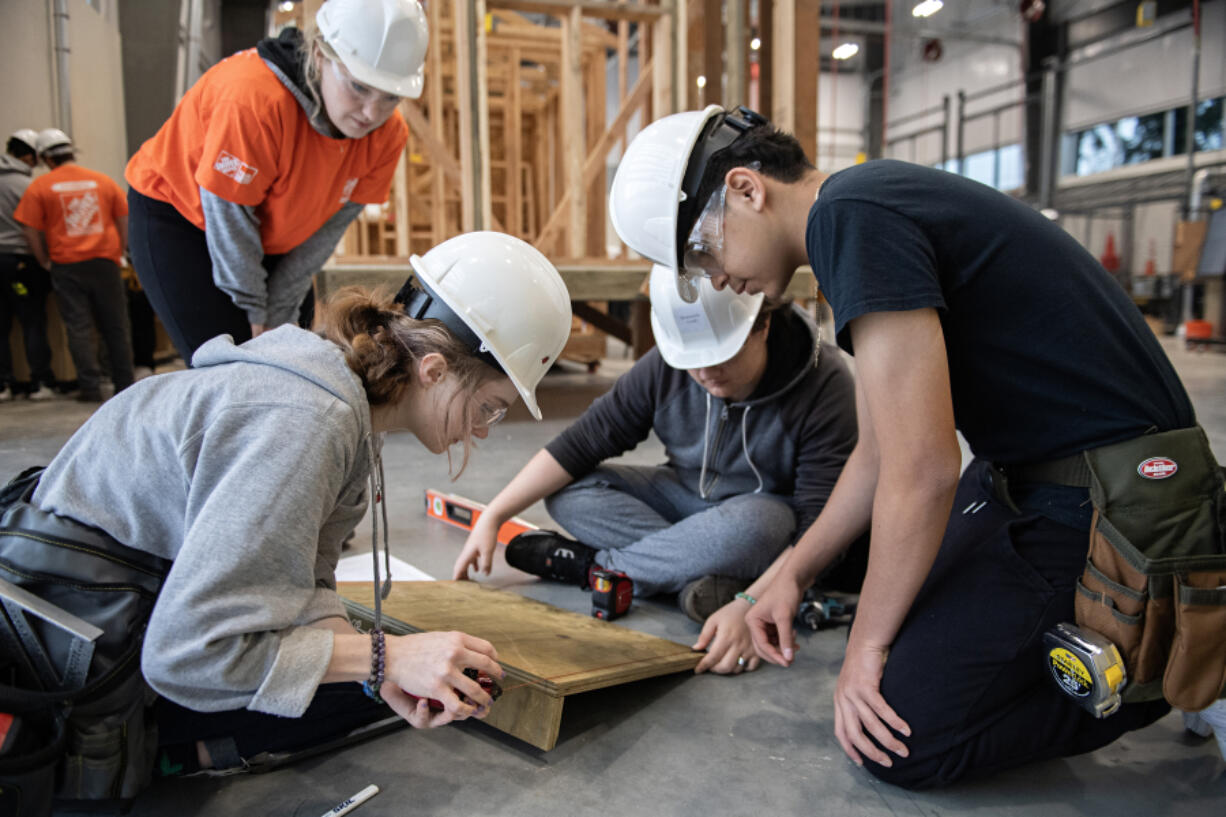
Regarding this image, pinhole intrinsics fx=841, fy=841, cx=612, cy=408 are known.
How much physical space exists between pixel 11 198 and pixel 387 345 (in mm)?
5687

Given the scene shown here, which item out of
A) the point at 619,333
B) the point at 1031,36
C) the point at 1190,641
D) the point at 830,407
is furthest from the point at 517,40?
the point at 1031,36

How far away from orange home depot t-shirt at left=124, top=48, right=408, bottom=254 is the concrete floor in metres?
1.46

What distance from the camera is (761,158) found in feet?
4.95

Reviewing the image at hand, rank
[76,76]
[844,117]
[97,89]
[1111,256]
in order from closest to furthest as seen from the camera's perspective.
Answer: [76,76] → [97,89] → [1111,256] → [844,117]

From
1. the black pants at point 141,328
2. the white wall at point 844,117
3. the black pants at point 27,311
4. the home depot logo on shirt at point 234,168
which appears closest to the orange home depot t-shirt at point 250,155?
the home depot logo on shirt at point 234,168

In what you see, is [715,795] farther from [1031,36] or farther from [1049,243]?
[1031,36]

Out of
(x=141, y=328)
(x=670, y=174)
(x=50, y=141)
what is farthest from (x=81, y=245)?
(x=670, y=174)

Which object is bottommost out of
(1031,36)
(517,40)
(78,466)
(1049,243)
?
(78,466)

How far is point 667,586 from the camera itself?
2311 millimetres

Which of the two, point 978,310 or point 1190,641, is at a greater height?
point 978,310

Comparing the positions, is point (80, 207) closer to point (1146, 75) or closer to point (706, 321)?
point (706, 321)

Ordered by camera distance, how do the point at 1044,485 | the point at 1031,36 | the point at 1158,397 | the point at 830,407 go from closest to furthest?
the point at 1158,397, the point at 1044,485, the point at 830,407, the point at 1031,36

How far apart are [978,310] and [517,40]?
6.24m

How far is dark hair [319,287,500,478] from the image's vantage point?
132 centimetres
